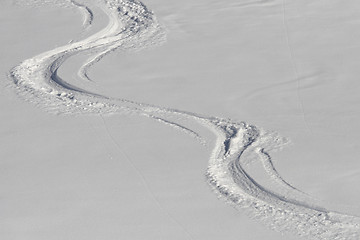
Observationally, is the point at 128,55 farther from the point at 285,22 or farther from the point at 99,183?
the point at 99,183

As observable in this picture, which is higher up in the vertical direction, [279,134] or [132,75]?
[132,75]

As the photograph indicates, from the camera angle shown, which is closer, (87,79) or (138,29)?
(87,79)

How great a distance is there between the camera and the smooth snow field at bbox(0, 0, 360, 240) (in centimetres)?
303

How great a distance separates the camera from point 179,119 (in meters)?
3.83

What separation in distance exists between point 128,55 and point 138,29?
0.41 meters

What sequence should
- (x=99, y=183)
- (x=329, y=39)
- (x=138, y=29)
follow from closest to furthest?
(x=99, y=183)
(x=329, y=39)
(x=138, y=29)

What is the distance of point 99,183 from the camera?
10.7ft

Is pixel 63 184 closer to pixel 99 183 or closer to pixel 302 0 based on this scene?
pixel 99 183

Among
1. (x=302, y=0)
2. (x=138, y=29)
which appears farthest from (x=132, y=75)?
(x=302, y=0)

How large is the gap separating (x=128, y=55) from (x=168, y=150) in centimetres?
124

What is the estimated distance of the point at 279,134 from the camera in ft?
11.9

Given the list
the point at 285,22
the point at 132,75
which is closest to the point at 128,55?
the point at 132,75

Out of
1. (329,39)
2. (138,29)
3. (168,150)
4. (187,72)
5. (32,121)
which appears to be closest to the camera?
(168,150)

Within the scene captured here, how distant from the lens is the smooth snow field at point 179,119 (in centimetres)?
303
